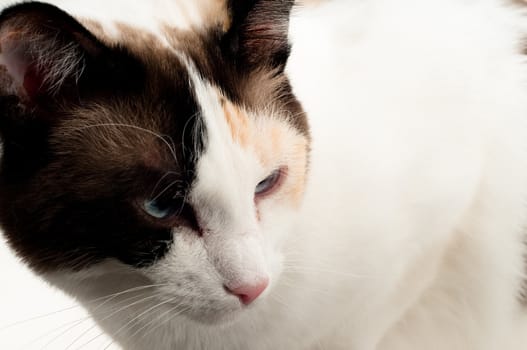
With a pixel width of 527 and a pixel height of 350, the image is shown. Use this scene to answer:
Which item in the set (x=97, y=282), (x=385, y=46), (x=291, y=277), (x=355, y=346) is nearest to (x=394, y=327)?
(x=355, y=346)

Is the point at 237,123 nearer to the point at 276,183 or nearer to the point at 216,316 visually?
the point at 276,183

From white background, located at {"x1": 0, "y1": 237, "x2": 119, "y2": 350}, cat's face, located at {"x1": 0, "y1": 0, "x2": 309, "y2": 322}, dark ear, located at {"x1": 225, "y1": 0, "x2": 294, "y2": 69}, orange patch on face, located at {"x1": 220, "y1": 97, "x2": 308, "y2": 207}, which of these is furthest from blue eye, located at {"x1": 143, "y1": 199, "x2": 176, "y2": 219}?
white background, located at {"x1": 0, "y1": 237, "x2": 119, "y2": 350}

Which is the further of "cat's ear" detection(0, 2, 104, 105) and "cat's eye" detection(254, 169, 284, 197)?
"cat's eye" detection(254, 169, 284, 197)

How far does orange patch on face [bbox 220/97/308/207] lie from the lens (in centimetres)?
76

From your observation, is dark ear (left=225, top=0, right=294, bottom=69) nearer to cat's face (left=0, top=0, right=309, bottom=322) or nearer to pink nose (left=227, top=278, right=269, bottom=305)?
Answer: cat's face (left=0, top=0, right=309, bottom=322)

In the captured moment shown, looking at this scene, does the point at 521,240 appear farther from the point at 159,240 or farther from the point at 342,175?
the point at 159,240

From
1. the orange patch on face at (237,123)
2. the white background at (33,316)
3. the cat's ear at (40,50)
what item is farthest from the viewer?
the white background at (33,316)

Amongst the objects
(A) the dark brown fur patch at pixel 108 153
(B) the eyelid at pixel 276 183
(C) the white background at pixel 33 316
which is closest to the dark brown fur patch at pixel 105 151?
(A) the dark brown fur patch at pixel 108 153

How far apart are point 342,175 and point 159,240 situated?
345 mm

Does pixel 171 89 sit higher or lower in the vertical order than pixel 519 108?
higher

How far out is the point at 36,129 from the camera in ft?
2.44

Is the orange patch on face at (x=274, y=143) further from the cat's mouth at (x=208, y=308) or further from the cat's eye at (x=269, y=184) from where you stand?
the cat's mouth at (x=208, y=308)

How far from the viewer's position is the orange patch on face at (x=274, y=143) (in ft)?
2.50

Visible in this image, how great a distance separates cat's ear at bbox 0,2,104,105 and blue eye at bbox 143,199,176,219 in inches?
6.2
